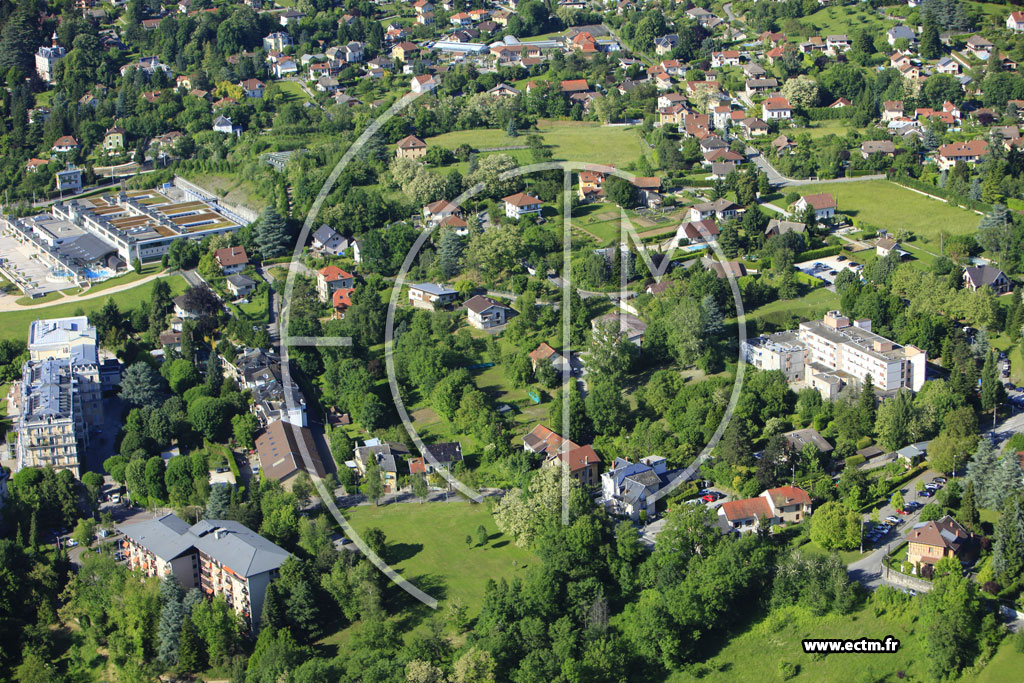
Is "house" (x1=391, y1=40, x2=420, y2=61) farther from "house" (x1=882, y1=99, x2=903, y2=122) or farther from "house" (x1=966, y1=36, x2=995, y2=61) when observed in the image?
"house" (x1=966, y1=36, x2=995, y2=61)

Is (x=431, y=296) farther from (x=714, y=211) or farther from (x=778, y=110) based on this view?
(x=778, y=110)

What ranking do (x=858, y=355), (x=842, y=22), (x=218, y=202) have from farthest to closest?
(x=842, y=22)
(x=218, y=202)
(x=858, y=355)

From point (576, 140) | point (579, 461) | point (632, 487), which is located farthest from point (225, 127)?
point (632, 487)

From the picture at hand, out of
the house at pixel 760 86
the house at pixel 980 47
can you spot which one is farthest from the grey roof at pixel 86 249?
the house at pixel 980 47

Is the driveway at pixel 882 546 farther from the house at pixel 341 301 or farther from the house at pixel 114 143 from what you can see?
the house at pixel 114 143

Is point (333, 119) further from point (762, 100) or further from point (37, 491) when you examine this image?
point (37, 491)

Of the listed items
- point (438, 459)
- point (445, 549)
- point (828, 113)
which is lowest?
point (445, 549)

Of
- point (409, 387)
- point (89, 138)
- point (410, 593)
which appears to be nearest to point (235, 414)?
point (409, 387)

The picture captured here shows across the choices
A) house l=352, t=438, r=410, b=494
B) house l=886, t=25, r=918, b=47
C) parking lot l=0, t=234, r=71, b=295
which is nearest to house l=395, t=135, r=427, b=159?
parking lot l=0, t=234, r=71, b=295
